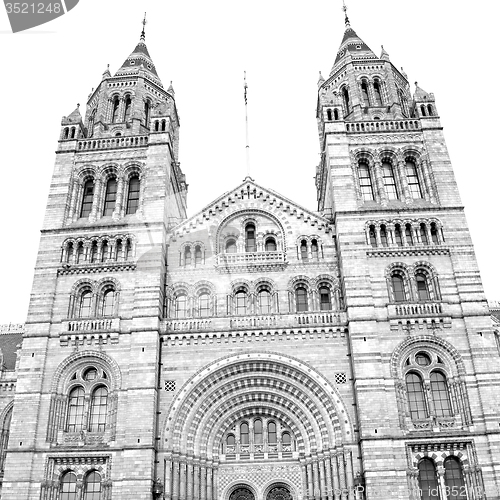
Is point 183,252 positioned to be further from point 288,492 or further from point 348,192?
point 288,492

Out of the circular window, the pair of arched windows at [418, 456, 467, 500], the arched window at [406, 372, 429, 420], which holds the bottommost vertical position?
the pair of arched windows at [418, 456, 467, 500]

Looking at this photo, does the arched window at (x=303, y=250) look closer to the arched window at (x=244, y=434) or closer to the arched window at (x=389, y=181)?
the arched window at (x=389, y=181)

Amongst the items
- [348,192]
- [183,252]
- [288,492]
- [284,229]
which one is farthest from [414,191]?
[288,492]

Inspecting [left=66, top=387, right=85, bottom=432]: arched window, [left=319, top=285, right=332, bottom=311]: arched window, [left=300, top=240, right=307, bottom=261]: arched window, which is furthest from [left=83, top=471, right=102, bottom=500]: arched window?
[left=300, top=240, right=307, bottom=261]: arched window

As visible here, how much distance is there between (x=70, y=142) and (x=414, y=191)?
20.4 meters

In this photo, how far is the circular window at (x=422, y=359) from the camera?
29562 millimetres

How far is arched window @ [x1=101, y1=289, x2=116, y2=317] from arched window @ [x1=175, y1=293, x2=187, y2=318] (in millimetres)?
3262

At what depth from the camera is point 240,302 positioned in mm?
32312

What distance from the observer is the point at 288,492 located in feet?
95.8

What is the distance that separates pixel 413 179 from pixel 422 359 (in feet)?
35.5

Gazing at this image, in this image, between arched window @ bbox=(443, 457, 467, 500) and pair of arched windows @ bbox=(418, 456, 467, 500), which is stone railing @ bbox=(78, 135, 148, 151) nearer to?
pair of arched windows @ bbox=(418, 456, 467, 500)

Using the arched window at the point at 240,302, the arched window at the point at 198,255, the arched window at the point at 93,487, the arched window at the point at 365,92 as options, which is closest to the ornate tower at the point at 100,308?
the arched window at the point at 93,487

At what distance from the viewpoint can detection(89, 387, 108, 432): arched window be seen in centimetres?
2898

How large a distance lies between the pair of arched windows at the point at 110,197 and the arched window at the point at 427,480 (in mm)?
20089
